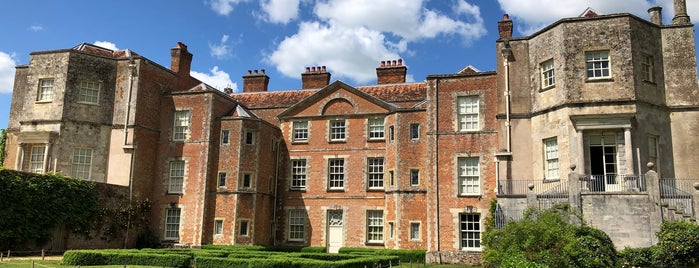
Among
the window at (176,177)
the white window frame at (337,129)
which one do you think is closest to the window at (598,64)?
the white window frame at (337,129)

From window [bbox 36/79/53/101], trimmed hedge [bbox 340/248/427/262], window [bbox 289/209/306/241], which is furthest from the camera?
window [bbox 289/209/306/241]

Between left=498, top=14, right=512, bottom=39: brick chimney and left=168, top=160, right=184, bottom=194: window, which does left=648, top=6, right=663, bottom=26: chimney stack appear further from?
left=168, top=160, right=184, bottom=194: window

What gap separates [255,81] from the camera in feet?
131

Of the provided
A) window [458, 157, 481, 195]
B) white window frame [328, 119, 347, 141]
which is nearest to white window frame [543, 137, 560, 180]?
window [458, 157, 481, 195]

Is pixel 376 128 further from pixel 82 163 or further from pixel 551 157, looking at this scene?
pixel 82 163

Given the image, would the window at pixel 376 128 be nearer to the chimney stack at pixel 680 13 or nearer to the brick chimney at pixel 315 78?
the brick chimney at pixel 315 78

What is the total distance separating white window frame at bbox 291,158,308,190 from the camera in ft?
107

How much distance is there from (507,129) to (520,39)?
13.9 feet

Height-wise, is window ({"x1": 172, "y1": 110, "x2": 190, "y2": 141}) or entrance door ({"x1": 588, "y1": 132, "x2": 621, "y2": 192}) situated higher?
window ({"x1": 172, "y1": 110, "x2": 190, "y2": 141})

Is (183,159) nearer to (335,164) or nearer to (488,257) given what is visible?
(335,164)

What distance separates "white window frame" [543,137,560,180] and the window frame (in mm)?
3303

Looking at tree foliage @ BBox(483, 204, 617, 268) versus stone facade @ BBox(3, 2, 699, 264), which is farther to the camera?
stone facade @ BBox(3, 2, 699, 264)

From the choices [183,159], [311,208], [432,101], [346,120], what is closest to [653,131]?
[432,101]

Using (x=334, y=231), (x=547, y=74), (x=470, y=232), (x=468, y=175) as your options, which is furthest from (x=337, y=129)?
(x=547, y=74)
